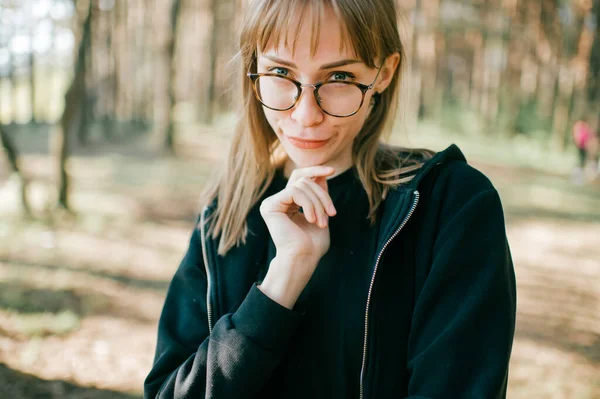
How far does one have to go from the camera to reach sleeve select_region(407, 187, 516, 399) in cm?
126

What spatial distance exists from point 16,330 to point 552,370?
3.81 m

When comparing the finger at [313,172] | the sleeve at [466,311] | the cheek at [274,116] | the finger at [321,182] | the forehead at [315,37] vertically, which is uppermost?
the forehead at [315,37]

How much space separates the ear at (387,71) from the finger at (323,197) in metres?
0.35

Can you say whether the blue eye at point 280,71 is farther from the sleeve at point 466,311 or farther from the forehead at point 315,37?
the sleeve at point 466,311

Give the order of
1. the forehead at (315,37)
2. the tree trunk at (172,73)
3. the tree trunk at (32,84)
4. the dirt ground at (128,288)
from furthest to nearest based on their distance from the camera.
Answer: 1. the tree trunk at (32,84)
2. the tree trunk at (172,73)
3. the dirt ground at (128,288)
4. the forehead at (315,37)

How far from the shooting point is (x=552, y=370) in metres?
3.99

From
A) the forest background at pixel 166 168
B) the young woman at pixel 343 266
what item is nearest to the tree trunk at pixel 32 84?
the forest background at pixel 166 168

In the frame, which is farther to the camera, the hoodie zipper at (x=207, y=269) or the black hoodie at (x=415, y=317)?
the hoodie zipper at (x=207, y=269)

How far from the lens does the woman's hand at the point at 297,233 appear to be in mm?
1421

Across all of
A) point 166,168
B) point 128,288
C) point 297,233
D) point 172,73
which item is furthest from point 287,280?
point 172,73

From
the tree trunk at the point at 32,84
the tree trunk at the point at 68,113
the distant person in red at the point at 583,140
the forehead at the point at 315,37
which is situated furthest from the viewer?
the tree trunk at the point at 32,84

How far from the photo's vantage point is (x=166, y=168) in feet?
38.3

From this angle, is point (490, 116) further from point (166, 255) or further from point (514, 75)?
A: point (166, 255)

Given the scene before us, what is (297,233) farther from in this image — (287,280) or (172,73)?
(172,73)
